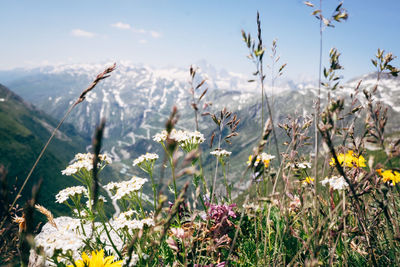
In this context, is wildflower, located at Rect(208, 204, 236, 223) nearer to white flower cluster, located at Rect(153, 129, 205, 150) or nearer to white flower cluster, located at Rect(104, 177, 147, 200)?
white flower cluster, located at Rect(153, 129, 205, 150)

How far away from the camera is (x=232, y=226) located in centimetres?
360

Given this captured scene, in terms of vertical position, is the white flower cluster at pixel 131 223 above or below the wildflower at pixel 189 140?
below

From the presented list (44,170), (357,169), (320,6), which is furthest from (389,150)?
(44,170)

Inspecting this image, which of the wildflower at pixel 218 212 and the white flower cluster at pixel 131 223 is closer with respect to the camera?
the white flower cluster at pixel 131 223

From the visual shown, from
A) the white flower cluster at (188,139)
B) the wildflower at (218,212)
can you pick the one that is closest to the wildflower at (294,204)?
the wildflower at (218,212)

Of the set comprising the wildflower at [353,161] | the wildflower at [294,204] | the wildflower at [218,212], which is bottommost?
the wildflower at [294,204]

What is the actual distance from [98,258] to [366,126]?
8.32 feet

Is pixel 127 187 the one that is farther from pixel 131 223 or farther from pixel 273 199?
pixel 273 199

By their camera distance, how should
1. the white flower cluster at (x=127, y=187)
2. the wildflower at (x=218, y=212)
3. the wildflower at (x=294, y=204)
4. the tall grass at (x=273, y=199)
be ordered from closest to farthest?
1. the tall grass at (x=273, y=199)
2. the white flower cluster at (x=127, y=187)
3. the wildflower at (x=218, y=212)
4. the wildflower at (x=294, y=204)

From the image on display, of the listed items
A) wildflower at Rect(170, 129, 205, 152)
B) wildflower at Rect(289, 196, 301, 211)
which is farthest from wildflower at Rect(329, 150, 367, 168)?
wildflower at Rect(170, 129, 205, 152)

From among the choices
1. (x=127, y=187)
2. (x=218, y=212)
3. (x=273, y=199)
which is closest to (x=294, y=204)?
(x=218, y=212)

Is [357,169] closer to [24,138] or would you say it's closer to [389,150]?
[389,150]

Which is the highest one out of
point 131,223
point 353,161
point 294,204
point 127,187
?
point 353,161

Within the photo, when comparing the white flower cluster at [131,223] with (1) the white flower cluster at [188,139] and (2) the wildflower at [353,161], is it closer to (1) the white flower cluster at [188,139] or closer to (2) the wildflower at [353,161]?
(1) the white flower cluster at [188,139]
